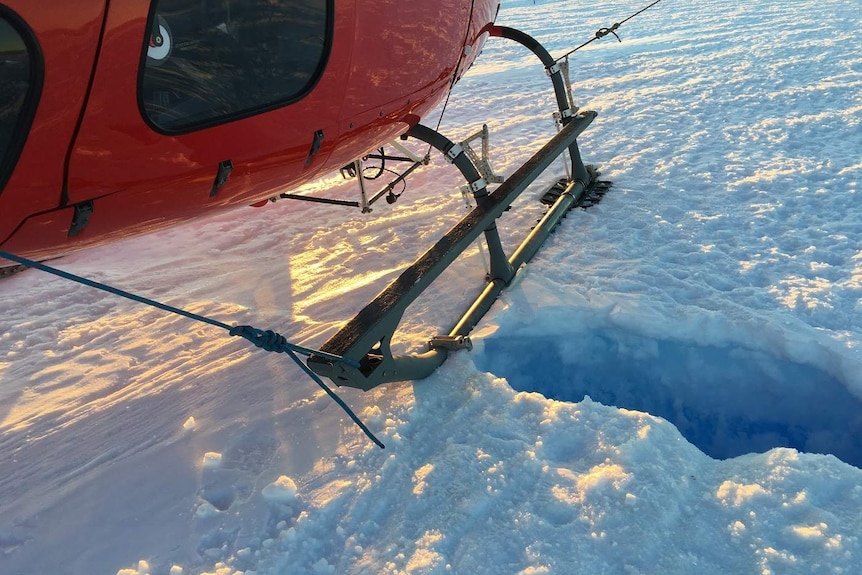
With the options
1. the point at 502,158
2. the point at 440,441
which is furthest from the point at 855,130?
the point at 440,441

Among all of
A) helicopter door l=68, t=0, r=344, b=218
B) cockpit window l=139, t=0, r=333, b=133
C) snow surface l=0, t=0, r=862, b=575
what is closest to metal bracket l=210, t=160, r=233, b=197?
helicopter door l=68, t=0, r=344, b=218

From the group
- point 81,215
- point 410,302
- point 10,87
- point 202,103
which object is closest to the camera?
point 10,87

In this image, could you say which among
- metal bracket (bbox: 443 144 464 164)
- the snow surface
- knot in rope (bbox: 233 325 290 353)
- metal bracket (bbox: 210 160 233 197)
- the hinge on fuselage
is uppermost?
the hinge on fuselage

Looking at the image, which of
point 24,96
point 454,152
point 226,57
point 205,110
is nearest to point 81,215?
point 24,96

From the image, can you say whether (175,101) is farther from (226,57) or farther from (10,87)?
(10,87)

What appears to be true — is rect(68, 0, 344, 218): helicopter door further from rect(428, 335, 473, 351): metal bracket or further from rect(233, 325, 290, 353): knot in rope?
→ rect(428, 335, 473, 351): metal bracket
